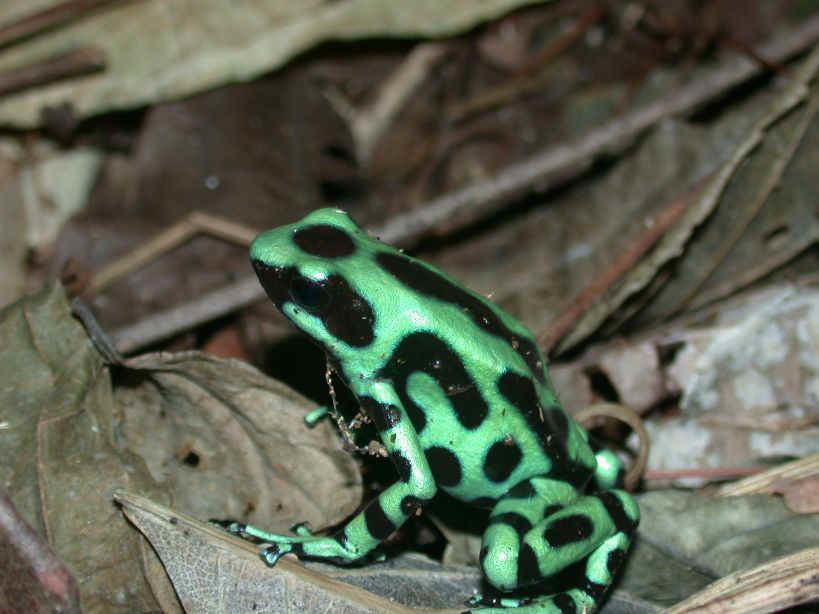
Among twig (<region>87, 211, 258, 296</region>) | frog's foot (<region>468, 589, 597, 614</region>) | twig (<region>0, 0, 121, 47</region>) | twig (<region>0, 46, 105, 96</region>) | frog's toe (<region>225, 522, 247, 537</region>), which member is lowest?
frog's foot (<region>468, 589, 597, 614</region>)

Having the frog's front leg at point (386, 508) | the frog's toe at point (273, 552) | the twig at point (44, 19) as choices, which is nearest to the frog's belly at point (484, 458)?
the frog's front leg at point (386, 508)

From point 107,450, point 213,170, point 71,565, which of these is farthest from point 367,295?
point 213,170

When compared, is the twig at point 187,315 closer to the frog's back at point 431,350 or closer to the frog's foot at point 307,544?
the frog's back at point 431,350

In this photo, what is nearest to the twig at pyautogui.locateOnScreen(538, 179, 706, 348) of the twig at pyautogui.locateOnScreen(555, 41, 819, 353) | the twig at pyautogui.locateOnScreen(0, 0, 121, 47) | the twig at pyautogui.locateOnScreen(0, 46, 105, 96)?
the twig at pyautogui.locateOnScreen(555, 41, 819, 353)

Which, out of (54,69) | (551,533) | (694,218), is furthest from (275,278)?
(54,69)

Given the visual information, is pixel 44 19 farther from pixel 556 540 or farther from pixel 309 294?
pixel 556 540

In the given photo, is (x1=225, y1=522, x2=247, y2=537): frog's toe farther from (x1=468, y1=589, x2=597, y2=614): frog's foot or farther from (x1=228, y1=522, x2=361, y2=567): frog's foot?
(x1=468, y1=589, x2=597, y2=614): frog's foot
